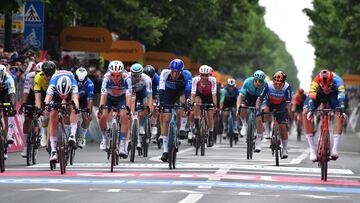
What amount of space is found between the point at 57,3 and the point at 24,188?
1930 cm

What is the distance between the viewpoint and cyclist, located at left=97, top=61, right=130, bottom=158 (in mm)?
19375

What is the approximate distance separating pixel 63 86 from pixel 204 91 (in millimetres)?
7625

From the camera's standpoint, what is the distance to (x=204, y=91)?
25.9m

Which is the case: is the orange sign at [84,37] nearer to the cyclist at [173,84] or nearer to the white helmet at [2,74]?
the cyclist at [173,84]

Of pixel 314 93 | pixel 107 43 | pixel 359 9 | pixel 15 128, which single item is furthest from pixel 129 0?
pixel 314 93

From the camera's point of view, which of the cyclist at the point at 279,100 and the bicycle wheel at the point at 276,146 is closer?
the bicycle wheel at the point at 276,146

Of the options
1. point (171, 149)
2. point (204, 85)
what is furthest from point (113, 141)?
point (204, 85)

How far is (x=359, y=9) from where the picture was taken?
129ft

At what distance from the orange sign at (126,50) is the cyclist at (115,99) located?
23386 mm

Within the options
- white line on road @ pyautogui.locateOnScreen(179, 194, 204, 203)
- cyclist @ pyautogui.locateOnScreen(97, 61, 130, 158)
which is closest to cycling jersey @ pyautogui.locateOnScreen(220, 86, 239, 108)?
cyclist @ pyautogui.locateOnScreen(97, 61, 130, 158)

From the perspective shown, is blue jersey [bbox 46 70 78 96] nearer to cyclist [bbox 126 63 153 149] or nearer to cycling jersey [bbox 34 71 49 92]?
cycling jersey [bbox 34 71 49 92]

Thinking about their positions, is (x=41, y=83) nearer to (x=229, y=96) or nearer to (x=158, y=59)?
(x=229, y=96)

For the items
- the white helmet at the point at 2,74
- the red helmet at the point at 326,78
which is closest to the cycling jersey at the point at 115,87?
the white helmet at the point at 2,74

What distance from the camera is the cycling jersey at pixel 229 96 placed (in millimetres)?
32812
